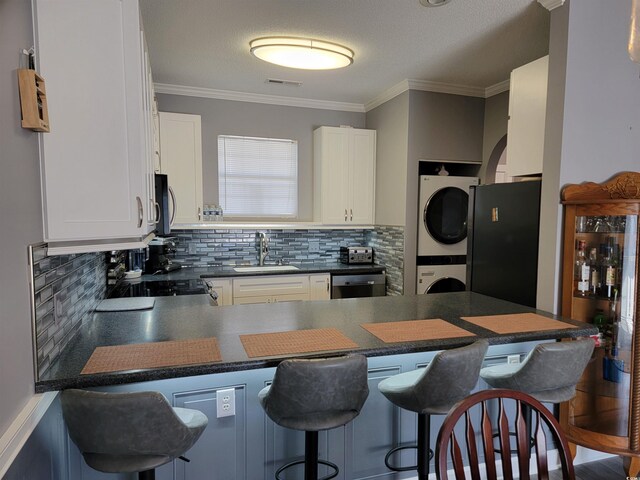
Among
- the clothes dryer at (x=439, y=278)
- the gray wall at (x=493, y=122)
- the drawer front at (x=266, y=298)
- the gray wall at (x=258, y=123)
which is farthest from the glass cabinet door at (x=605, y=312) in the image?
the gray wall at (x=258, y=123)

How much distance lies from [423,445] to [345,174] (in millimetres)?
3155

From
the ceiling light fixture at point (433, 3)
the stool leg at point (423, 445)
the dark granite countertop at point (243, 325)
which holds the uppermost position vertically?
the ceiling light fixture at point (433, 3)

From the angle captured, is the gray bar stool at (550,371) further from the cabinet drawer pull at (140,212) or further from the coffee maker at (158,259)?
the coffee maker at (158,259)

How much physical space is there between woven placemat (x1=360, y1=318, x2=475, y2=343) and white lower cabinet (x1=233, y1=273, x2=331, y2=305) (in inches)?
77.6

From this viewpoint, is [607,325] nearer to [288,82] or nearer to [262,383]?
[262,383]

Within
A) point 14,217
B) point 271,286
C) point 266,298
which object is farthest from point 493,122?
point 14,217

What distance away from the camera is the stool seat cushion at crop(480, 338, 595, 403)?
1.71 m

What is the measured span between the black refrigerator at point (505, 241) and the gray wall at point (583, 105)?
79 mm

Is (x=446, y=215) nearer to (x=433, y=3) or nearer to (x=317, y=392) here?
(x=433, y=3)

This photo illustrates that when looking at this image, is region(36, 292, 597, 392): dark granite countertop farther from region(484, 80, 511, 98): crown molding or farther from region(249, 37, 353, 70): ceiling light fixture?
region(484, 80, 511, 98): crown molding

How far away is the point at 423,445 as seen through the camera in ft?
6.09

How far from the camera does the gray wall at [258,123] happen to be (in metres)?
4.29

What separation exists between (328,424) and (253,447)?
557 millimetres

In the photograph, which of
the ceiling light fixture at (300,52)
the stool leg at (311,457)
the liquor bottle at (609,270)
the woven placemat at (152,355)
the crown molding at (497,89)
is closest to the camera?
the woven placemat at (152,355)
